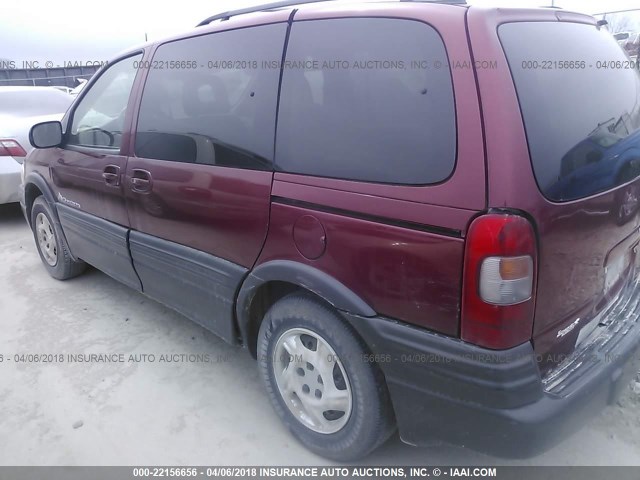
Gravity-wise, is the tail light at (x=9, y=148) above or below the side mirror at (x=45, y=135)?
below

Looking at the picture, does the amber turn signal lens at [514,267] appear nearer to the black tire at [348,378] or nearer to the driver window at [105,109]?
the black tire at [348,378]

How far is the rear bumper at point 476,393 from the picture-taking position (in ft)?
5.15

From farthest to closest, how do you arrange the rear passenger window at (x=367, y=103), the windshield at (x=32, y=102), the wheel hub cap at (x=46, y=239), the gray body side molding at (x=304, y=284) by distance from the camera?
the windshield at (x=32, y=102), the wheel hub cap at (x=46, y=239), the gray body side molding at (x=304, y=284), the rear passenger window at (x=367, y=103)

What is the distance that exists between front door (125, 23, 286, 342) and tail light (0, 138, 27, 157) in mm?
3758

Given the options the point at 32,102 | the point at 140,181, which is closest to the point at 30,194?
the point at 140,181

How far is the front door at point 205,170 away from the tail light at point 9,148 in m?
3.76

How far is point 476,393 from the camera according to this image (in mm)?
1604

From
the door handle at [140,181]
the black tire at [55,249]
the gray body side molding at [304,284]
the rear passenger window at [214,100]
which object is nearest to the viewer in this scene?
the gray body side molding at [304,284]

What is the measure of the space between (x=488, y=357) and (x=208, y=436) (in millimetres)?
1464

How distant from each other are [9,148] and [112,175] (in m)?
3.62

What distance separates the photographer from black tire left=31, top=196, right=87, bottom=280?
12.9 ft

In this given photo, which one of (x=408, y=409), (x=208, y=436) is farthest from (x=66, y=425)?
(x=408, y=409)

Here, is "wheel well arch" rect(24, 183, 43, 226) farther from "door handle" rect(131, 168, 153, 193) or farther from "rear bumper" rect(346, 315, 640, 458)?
"rear bumper" rect(346, 315, 640, 458)

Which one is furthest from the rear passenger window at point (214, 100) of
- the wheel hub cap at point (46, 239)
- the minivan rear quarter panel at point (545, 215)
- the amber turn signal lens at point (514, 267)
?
the wheel hub cap at point (46, 239)
